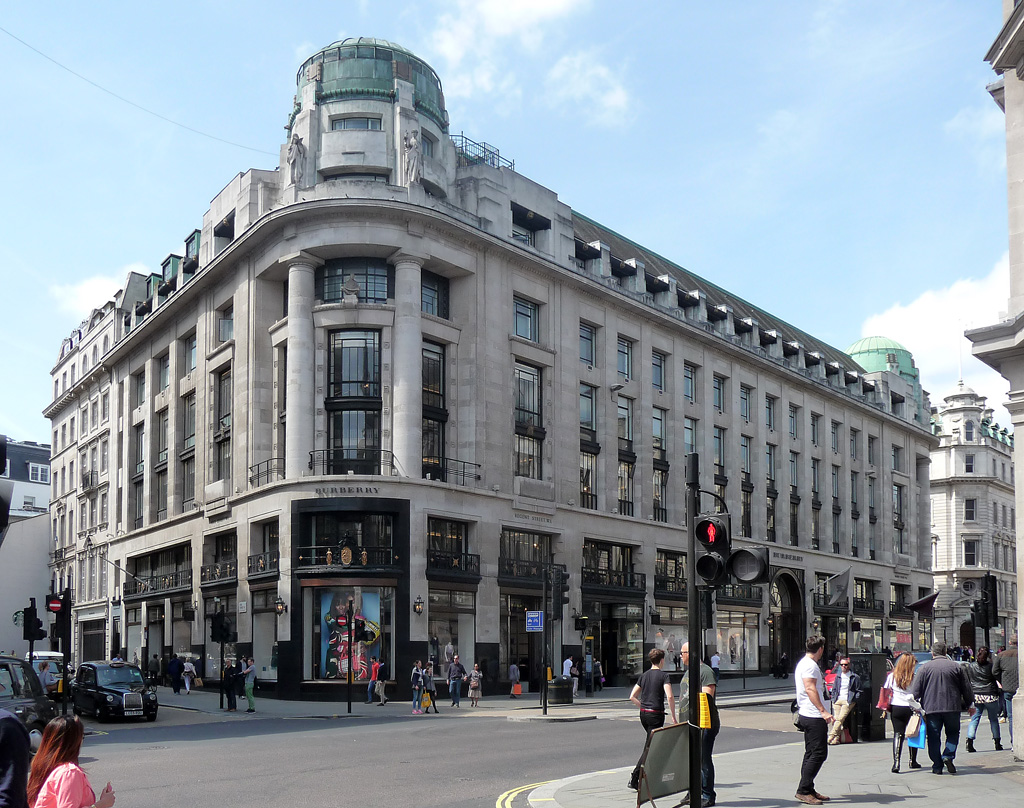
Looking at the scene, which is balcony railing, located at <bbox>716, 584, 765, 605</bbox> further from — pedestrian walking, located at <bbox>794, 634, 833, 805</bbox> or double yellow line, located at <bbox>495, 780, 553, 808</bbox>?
pedestrian walking, located at <bbox>794, 634, 833, 805</bbox>

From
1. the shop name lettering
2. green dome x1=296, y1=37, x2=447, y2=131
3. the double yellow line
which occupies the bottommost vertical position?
the double yellow line

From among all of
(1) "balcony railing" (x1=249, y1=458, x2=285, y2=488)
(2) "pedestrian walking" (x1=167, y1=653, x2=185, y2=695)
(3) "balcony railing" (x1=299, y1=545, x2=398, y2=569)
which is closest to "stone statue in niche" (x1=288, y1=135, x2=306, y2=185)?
(1) "balcony railing" (x1=249, y1=458, x2=285, y2=488)

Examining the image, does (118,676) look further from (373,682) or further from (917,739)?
(917,739)

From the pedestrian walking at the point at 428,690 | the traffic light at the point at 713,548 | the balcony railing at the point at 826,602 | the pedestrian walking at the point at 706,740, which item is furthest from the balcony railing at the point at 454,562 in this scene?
the balcony railing at the point at 826,602

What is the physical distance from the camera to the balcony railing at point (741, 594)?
57875 millimetres

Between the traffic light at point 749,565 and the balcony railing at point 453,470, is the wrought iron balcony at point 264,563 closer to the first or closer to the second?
the balcony railing at point 453,470

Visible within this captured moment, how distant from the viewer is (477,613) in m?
42.2

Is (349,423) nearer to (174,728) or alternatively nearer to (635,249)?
(174,728)

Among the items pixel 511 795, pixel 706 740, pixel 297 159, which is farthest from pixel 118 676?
pixel 706 740

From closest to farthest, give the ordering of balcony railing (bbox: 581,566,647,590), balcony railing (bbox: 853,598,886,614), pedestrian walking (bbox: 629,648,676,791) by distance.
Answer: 1. pedestrian walking (bbox: 629,648,676,791)
2. balcony railing (bbox: 581,566,647,590)
3. balcony railing (bbox: 853,598,886,614)

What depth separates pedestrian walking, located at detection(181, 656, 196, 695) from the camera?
146ft

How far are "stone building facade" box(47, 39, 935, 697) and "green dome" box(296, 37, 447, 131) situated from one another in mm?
116

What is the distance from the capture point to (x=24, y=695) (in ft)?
54.7

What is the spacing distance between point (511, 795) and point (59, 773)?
854 cm
